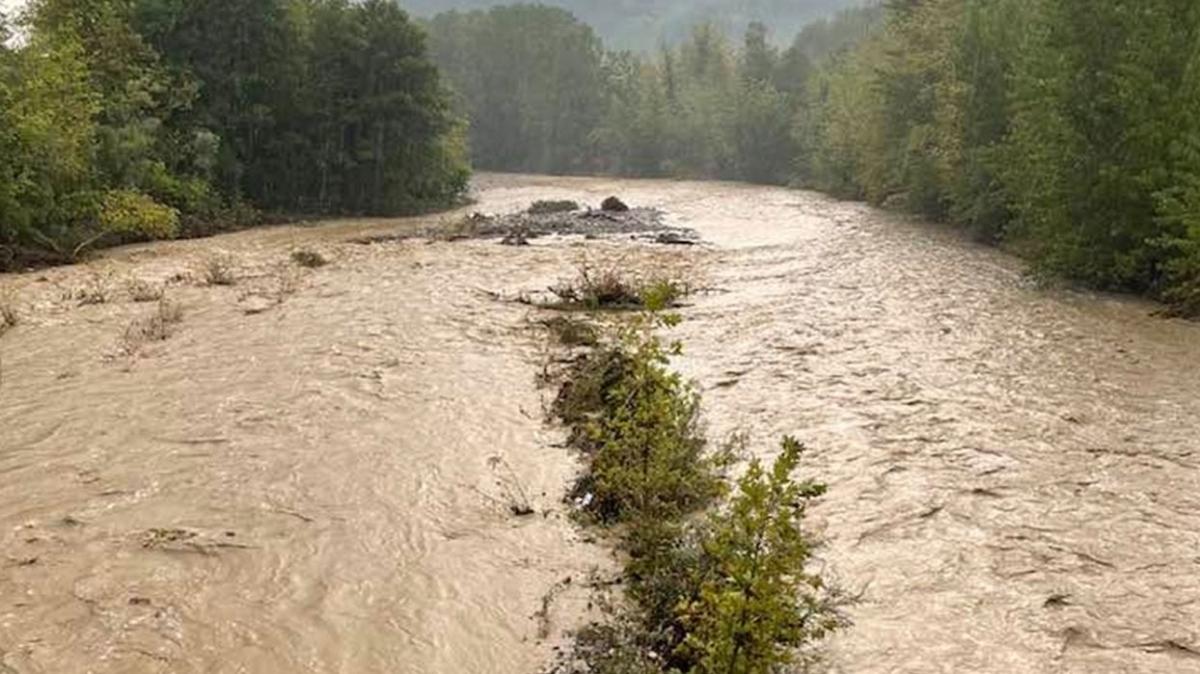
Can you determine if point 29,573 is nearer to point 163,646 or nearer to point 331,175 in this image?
point 163,646

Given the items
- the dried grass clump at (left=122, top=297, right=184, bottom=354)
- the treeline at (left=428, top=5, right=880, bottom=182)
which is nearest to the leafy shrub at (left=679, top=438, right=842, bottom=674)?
the dried grass clump at (left=122, top=297, right=184, bottom=354)

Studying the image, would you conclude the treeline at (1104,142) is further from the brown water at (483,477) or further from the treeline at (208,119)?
the treeline at (208,119)

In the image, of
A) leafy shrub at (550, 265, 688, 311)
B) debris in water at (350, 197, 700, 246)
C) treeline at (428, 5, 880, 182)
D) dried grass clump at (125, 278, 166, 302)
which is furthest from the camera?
treeline at (428, 5, 880, 182)

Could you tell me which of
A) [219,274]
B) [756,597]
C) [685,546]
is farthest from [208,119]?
[756,597]

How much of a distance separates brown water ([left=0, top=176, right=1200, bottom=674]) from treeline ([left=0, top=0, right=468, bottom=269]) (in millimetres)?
7205

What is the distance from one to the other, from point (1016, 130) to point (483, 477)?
18.1m

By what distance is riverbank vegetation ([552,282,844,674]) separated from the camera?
5574 mm

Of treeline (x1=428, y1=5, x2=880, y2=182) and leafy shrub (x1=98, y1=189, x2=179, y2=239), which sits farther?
treeline (x1=428, y1=5, x2=880, y2=182)

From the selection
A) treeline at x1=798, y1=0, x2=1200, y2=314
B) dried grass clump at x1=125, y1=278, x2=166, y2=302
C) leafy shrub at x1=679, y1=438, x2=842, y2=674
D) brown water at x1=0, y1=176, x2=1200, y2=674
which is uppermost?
treeline at x1=798, y1=0, x2=1200, y2=314

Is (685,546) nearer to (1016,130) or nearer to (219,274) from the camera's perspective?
(219,274)

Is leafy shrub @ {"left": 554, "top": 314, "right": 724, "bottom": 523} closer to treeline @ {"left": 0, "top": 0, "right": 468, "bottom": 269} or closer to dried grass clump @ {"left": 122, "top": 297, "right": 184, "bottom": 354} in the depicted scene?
dried grass clump @ {"left": 122, "top": 297, "right": 184, "bottom": 354}

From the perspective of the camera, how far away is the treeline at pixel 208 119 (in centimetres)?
2502

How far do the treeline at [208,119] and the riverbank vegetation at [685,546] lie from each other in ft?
60.3

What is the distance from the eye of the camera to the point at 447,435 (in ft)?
36.4
